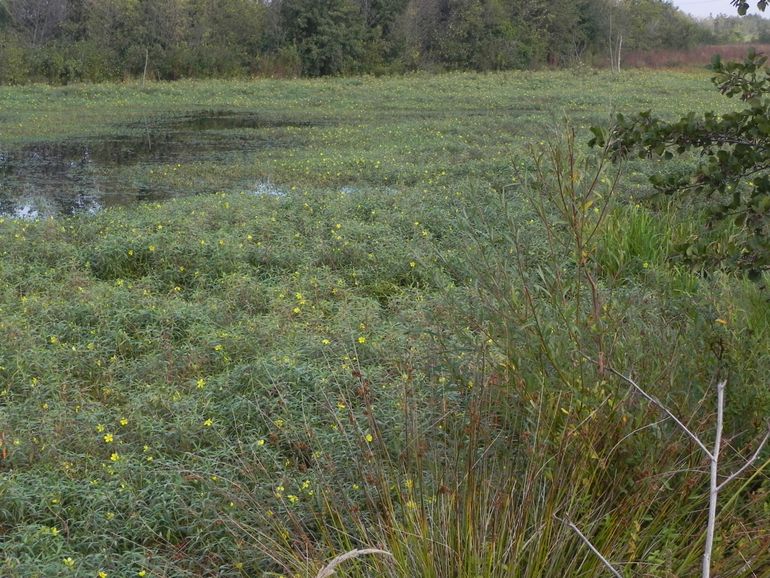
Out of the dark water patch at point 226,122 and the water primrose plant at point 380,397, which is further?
the dark water patch at point 226,122

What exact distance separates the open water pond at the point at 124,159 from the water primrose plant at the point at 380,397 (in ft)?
10.5

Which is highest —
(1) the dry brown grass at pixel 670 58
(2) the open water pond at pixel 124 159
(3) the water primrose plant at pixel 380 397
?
(1) the dry brown grass at pixel 670 58

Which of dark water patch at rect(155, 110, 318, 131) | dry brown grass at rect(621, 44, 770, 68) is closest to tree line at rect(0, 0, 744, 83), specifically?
dry brown grass at rect(621, 44, 770, 68)

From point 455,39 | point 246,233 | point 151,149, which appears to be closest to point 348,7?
point 455,39

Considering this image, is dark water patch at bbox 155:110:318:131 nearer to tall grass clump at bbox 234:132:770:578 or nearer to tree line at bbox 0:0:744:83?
tree line at bbox 0:0:744:83

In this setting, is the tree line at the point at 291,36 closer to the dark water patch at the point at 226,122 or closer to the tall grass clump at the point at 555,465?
the dark water patch at the point at 226,122

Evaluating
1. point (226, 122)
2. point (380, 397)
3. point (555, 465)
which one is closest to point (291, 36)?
point (226, 122)

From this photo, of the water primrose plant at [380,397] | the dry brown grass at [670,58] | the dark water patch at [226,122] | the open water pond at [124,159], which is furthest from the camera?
the dry brown grass at [670,58]

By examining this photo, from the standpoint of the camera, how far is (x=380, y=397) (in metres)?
4.23

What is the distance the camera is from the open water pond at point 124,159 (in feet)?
35.9

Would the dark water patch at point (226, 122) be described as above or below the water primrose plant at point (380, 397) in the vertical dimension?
above

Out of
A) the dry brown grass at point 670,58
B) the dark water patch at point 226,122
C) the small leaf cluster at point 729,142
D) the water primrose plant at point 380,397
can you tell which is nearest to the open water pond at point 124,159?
the dark water patch at point 226,122

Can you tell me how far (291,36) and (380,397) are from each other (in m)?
32.0

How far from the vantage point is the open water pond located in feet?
35.9
